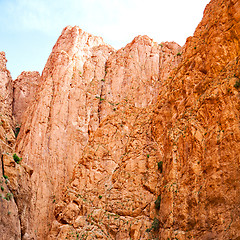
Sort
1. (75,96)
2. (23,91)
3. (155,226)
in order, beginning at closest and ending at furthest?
Answer: (155,226), (75,96), (23,91)

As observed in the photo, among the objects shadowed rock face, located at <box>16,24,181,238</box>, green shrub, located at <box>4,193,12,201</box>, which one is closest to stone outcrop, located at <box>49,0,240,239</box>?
shadowed rock face, located at <box>16,24,181,238</box>

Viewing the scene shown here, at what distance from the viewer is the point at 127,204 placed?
29.1 m

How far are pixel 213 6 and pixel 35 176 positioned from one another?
29205 millimetres

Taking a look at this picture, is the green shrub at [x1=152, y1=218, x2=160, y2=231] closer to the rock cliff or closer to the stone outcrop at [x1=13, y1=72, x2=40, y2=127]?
the rock cliff

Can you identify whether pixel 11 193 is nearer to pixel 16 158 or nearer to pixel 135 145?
pixel 16 158

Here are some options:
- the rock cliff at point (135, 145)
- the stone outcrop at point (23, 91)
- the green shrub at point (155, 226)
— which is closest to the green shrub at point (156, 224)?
the green shrub at point (155, 226)

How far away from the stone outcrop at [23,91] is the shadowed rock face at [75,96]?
891 cm

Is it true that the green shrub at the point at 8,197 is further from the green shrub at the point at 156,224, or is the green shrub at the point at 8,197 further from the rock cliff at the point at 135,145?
the green shrub at the point at 156,224

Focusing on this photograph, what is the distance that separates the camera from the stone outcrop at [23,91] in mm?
57125

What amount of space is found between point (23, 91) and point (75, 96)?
742 inches

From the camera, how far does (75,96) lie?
4622 cm

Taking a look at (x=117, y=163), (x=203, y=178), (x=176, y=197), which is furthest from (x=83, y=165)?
(x=203, y=178)

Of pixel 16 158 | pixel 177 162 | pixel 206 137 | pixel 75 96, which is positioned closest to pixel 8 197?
pixel 16 158

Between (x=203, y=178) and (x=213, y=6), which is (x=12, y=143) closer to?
(x=203, y=178)
